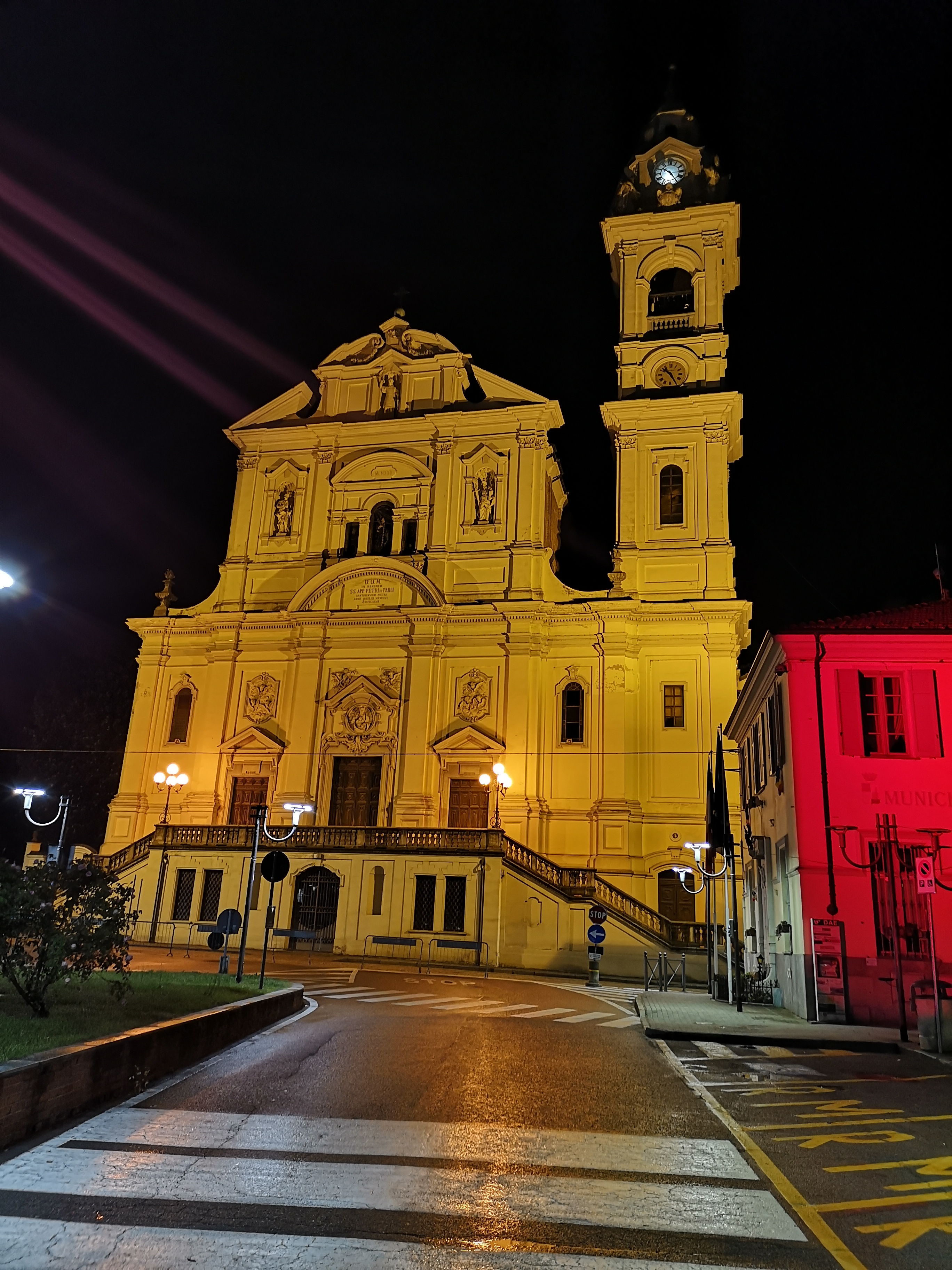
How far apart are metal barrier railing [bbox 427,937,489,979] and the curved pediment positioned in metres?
14.7

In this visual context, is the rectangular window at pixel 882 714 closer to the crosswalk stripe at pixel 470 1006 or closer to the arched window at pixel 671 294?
the crosswalk stripe at pixel 470 1006

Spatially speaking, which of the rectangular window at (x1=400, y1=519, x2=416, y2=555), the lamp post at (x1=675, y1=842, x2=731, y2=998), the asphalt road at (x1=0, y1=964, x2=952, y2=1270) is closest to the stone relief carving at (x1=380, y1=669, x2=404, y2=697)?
the rectangular window at (x1=400, y1=519, x2=416, y2=555)

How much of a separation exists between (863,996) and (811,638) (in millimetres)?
7496

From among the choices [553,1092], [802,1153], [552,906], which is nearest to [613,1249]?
[802,1153]

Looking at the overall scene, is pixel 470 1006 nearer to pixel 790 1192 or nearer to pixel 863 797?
pixel 863 797

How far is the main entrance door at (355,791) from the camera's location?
38719 millimetres

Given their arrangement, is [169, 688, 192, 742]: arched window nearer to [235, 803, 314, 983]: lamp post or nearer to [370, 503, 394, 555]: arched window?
[235, 803, 314, 983]: lamp post

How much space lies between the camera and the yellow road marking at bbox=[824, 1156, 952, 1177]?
734 cm

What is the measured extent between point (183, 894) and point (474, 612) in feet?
49.9

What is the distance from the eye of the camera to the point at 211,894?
33.8 meters

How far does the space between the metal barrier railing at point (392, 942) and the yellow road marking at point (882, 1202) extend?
23881mm

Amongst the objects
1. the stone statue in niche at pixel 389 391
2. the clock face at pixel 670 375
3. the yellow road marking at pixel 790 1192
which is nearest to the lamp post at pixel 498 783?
the stone statue in niche at pixel 389 391

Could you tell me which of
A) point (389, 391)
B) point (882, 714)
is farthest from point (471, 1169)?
point (389, 391)

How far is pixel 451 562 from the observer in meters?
41.4
